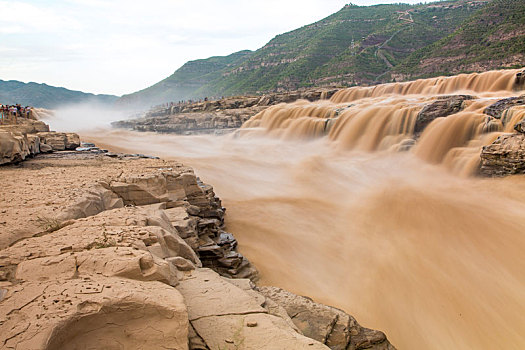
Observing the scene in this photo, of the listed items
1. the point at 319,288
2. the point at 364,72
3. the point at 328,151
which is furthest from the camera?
the point at 364,72

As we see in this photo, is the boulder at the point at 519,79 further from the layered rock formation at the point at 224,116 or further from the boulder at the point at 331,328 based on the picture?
the boulder at the point at 331,328

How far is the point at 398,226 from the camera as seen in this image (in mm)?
7277

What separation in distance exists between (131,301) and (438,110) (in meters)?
13.8

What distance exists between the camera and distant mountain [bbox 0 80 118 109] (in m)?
103

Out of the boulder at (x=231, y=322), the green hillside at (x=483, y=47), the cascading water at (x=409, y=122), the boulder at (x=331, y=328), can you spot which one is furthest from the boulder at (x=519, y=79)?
the boulder at (x=231, y=322)

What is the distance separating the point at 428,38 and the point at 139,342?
64.7 m

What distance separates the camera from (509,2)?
123 feet

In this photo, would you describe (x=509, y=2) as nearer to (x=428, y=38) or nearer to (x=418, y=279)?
(x=428, y=38)

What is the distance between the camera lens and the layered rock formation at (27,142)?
7.73 meters

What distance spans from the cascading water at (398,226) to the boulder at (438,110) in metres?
0.35

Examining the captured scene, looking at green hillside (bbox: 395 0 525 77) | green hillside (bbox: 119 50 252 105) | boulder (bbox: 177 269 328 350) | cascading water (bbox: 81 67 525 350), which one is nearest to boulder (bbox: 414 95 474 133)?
cascading water (bbox: 81 67 525 350)

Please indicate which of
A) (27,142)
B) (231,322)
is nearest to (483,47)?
(27,142)

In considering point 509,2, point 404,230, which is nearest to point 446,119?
point 404,230

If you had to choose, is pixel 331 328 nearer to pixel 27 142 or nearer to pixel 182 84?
pixel 27 142
